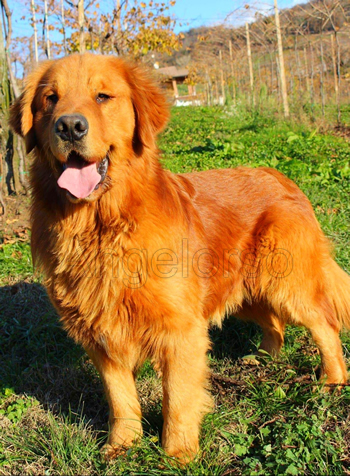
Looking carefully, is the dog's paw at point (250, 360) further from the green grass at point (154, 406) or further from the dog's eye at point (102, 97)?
the dog's eye at point (102, 97)

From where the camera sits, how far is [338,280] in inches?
130

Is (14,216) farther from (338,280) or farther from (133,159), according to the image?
(338,280)

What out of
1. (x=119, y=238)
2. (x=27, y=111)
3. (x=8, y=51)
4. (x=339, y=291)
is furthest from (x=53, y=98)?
(x=8, y=51)

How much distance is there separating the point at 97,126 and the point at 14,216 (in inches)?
168

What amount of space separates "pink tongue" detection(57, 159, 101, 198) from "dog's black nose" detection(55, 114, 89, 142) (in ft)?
0.58

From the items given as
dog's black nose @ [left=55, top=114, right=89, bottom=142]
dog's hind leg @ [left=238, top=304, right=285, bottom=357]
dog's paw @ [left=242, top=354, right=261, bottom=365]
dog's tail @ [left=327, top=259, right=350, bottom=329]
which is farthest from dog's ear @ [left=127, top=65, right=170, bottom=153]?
dog's paw @ [left=242, top=354, right=261, bottom=365]

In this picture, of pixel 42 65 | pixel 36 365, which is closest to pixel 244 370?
pixel 36 365

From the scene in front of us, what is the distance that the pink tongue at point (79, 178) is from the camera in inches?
89.5

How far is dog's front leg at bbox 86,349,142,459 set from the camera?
8.55ft

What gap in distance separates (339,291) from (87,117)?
2286 mm

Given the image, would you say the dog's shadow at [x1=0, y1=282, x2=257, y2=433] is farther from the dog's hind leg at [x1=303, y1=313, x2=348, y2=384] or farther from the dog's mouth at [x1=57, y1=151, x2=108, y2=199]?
the dog's mouth at [x1=57, y1=151, x2=108, y2=199]

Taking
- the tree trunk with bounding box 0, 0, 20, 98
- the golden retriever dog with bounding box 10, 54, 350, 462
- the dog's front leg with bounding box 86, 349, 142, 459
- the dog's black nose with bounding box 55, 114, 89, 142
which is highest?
the tree trunk with bounding box 0, 0, 20, 98

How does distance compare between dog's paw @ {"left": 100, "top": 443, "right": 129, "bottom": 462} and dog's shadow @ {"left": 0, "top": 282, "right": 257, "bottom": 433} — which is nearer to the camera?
dog's paw @ {"left": 100, "top": 443, "right": 129, "bottom": 462}

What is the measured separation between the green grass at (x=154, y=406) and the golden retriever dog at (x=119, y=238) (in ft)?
0.53
